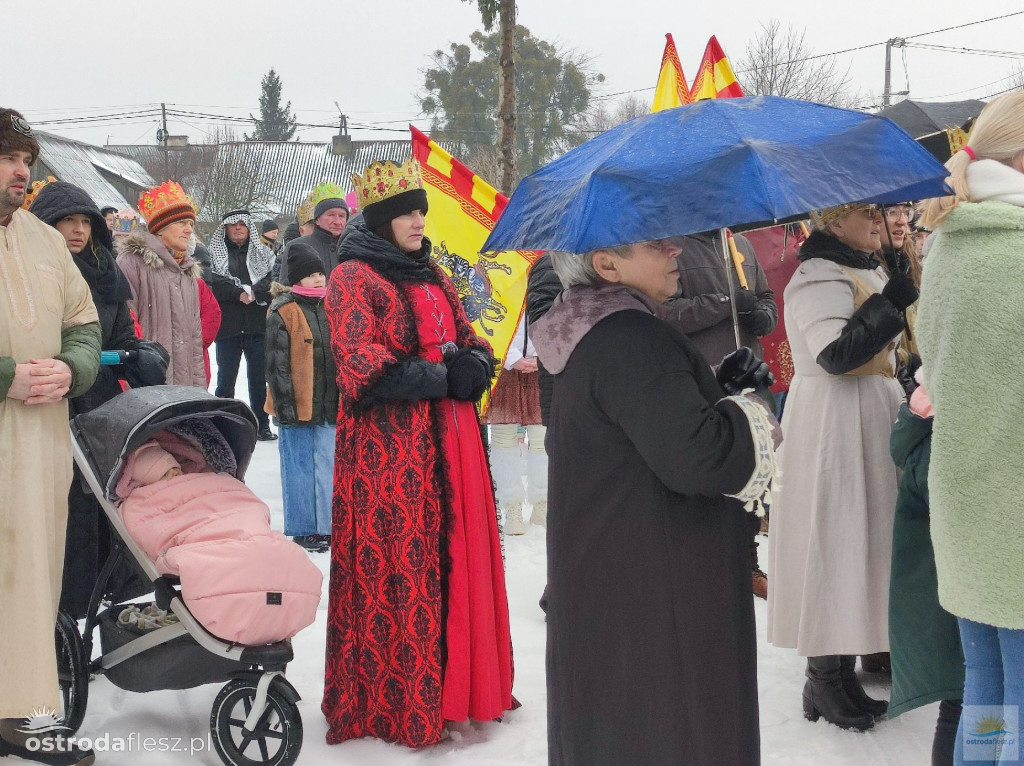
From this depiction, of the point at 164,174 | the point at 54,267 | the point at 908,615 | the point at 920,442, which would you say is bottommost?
the point at 908,615

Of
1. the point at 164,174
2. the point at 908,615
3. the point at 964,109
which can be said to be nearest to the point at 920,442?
the point at 908,615

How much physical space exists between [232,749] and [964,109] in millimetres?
5242

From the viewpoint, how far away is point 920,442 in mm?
3100

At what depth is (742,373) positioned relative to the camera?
246cm

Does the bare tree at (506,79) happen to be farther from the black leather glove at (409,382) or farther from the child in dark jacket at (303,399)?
the black leather glove at (409,382)

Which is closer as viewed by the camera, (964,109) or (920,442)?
(920,442)

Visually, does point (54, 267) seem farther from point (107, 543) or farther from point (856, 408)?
point (856, 408)

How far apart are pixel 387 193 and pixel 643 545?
6.64 ft

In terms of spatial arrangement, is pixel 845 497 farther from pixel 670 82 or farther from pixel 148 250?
pixel 148 250

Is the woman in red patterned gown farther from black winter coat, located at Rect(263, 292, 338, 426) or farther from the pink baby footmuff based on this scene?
black winter coat, located at Rect(263, 292, 338, 426)

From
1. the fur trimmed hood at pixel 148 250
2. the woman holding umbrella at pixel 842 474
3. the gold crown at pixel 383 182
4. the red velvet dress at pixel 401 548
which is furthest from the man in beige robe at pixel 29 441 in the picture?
the fur trimmed hood at pixel 148 250

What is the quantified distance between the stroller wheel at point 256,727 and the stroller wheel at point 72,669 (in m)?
0.54

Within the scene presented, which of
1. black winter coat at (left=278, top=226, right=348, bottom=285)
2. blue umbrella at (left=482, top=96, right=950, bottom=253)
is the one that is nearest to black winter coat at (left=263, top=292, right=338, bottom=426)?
black winter coat at (left=278, top=226, right=348, bottom=285)

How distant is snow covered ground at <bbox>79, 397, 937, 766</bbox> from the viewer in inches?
145
